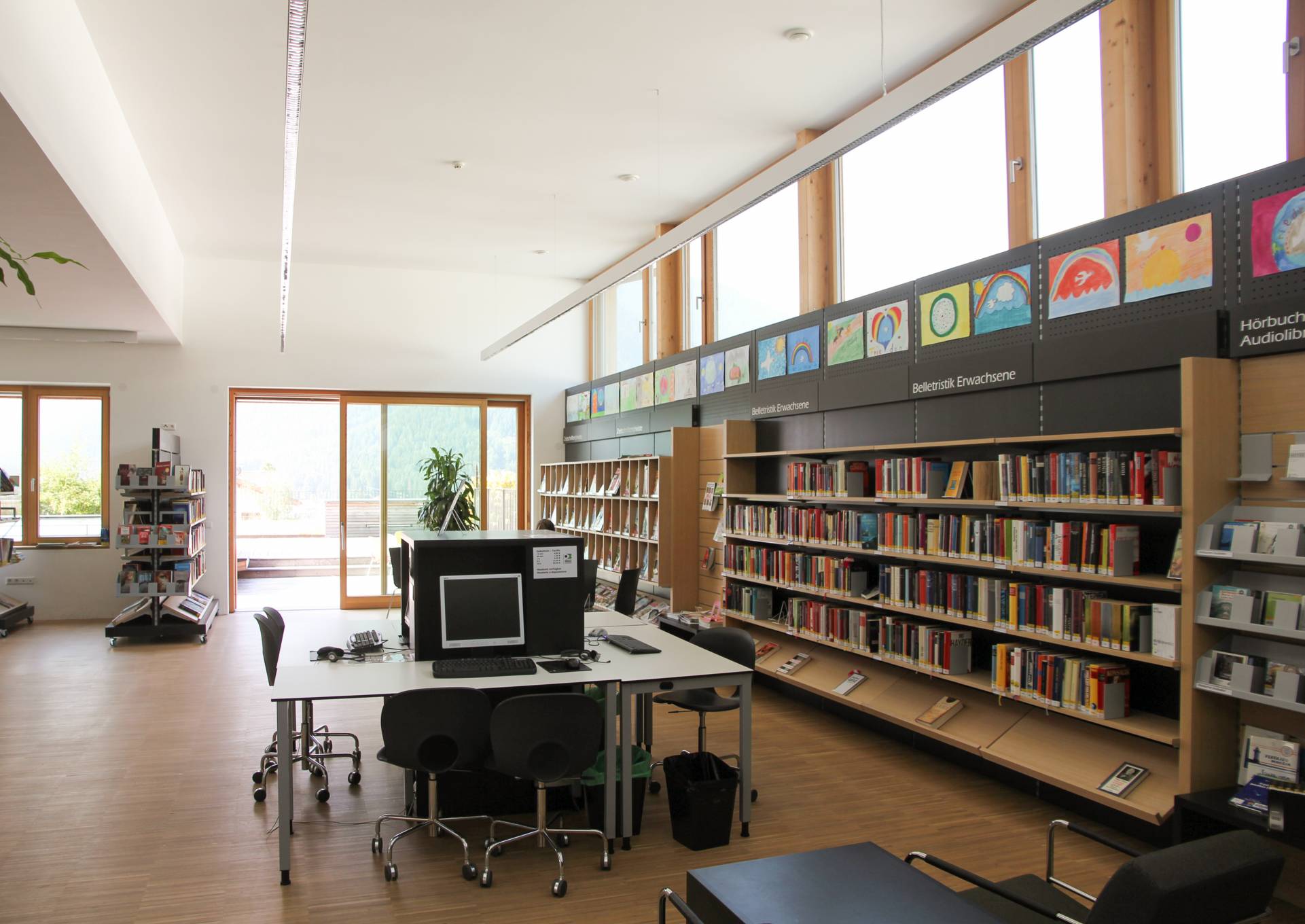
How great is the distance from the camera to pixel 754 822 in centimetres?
430

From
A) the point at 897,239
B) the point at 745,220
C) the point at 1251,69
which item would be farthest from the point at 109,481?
the point at 1251,69

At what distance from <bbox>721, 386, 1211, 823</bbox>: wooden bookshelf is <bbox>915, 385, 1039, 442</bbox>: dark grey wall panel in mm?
103

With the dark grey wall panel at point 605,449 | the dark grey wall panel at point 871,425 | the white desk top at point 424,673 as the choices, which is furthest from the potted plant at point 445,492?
the white desk top at point 424,673

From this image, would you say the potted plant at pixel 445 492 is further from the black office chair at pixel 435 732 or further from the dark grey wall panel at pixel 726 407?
the black office chair at pixel 435 732

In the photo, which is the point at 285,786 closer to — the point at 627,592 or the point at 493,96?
the point at 627,592

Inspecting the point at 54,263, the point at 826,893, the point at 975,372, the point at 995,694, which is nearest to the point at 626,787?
the point at 826,893

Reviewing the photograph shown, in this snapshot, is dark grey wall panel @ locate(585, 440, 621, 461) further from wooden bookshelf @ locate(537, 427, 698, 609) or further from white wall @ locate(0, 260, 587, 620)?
white wall @ locate(0, 260, 587, 620)

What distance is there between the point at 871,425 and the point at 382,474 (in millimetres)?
7477

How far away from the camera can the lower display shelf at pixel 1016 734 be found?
3.82m

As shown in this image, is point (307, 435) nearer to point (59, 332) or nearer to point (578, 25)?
point (59, 332)

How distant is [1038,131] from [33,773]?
6.91 metres

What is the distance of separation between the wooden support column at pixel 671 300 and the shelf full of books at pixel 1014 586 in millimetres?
3403

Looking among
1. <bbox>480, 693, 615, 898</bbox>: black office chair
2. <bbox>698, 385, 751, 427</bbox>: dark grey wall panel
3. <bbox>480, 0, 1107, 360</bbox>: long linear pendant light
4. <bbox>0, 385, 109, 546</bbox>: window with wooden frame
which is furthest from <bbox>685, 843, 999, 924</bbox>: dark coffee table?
<bbox>0, 385, 109, 546</bbox>: window with wooden frame

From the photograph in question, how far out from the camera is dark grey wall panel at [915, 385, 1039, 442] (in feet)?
15.5
